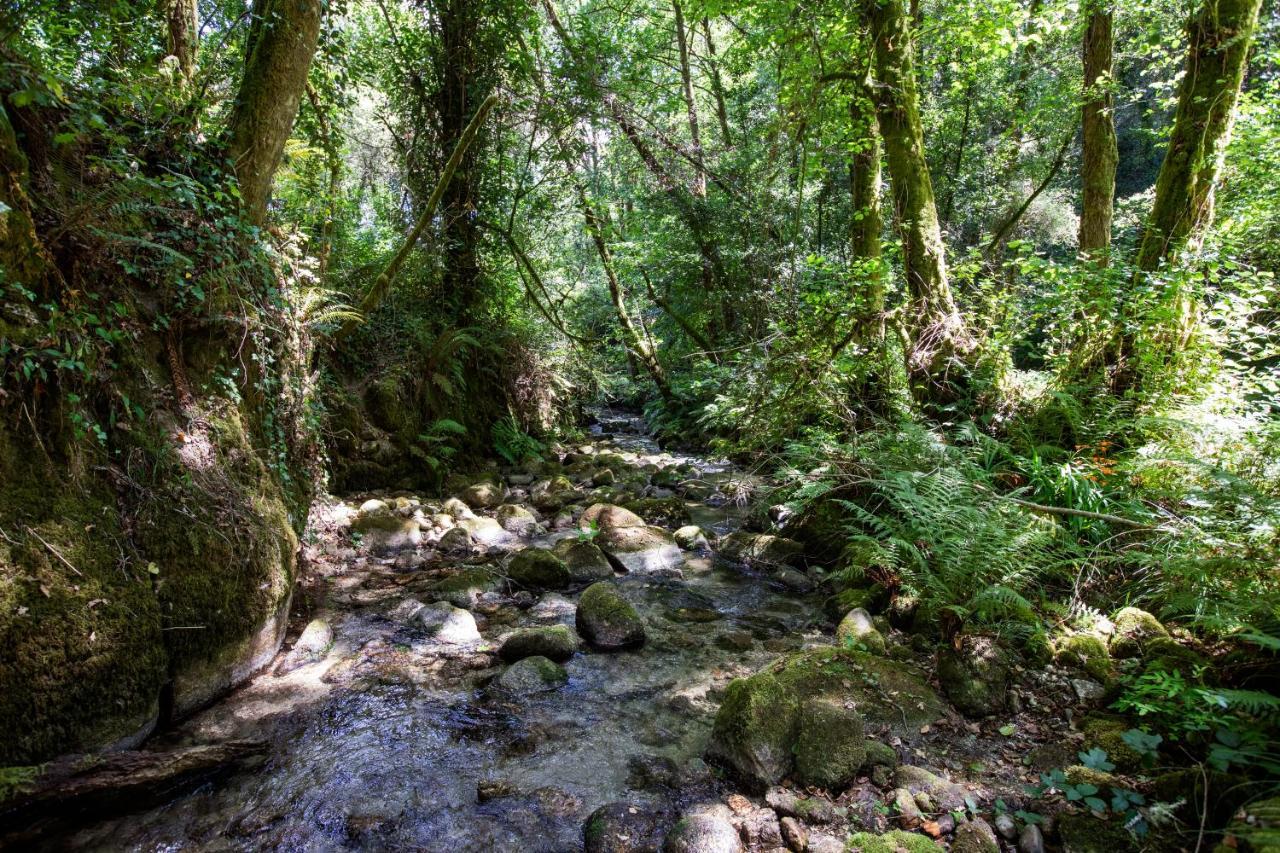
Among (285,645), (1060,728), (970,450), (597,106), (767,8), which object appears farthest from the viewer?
(597,106)

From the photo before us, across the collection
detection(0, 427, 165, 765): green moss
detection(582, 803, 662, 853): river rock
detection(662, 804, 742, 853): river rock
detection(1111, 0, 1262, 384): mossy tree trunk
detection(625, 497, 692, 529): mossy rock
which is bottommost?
detection(625, 497, 692, 529): mossy rock

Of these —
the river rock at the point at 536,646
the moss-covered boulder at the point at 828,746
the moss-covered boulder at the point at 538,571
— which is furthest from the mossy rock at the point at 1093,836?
the moss-covered boulder at the point at 538,571

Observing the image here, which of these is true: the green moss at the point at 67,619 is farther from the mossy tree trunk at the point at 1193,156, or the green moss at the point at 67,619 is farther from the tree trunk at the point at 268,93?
the mossy tree trunk at the point at 1193,156

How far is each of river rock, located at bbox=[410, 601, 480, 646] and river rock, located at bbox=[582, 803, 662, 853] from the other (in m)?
2.11

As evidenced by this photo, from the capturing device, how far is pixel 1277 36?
9.94 meters

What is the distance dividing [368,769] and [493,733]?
26.4 inches

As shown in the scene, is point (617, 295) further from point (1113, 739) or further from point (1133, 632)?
point (1113, 739)

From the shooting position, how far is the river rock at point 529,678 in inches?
150

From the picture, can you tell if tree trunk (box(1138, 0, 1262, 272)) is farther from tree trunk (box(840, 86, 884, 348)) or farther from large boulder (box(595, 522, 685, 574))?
large boulder (box(595, 522, 685, 574))

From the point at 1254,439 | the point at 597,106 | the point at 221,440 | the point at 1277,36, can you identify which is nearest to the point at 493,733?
the point at 221,440

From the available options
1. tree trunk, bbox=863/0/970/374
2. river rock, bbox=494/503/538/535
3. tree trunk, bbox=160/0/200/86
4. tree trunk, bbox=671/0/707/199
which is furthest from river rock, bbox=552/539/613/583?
tree trunk, bbox=671/0/707/199

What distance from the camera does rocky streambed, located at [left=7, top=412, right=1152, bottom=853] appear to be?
2578 millimetres

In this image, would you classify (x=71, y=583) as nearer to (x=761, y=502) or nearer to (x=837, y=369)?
(x=761, y=502)

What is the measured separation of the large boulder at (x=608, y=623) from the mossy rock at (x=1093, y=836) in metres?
2.80
